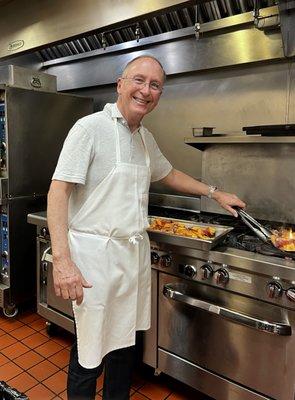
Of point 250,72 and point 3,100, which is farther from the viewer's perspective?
point 3,100

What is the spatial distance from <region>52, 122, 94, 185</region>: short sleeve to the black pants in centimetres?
72

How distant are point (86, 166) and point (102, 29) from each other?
114 centimetres

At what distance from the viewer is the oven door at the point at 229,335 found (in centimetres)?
132

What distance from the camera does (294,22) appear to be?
1.69 metres

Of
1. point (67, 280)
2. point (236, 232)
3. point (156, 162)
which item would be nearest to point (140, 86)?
point (156, 162)

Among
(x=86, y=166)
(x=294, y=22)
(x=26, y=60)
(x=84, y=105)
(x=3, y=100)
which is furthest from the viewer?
(x=26, y=60)

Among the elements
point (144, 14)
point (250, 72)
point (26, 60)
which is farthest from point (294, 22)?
point (26, 60)

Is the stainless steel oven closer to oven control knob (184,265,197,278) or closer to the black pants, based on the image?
oven control knob (184,265,197,278)

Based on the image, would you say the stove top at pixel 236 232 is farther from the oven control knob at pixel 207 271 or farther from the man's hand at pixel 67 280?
the man's hand at pixel 67 280

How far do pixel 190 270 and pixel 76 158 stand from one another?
2.38 ft

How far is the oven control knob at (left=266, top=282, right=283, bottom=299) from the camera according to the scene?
4.16 feet

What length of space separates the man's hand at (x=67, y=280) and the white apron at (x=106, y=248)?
0.11 meters

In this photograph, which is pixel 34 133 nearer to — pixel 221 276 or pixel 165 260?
pixel 165 260

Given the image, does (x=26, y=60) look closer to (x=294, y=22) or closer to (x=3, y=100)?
(x=3, y=100)
